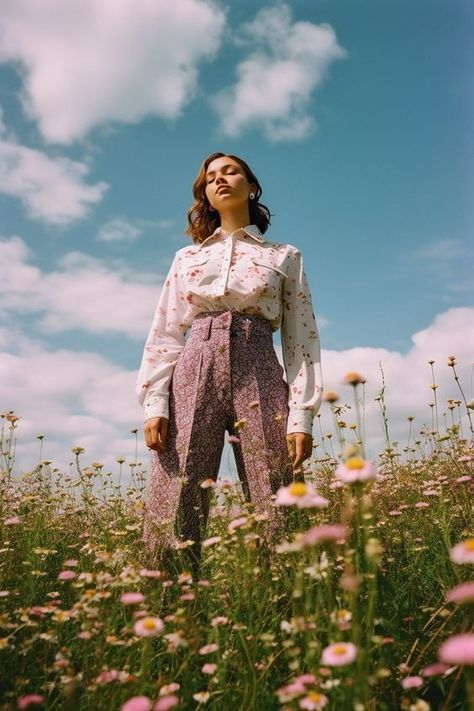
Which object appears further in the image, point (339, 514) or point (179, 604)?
point (339, 514)

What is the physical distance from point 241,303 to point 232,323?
5.1 inches

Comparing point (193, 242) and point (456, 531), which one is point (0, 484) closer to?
point (193, 242)

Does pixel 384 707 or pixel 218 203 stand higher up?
pixel 218 203

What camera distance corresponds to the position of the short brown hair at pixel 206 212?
380cm

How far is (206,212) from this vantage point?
3.83m

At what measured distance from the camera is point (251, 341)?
10.0 feet

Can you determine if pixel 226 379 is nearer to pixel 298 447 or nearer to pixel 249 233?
pixel 298 447

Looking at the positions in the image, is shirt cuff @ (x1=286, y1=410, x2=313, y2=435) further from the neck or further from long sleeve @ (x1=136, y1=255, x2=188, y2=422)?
the neck

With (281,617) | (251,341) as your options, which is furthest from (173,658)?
(251,341)

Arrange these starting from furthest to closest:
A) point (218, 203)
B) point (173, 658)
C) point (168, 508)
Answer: point (218, 203) < point (168, 508) < point (173, 658)

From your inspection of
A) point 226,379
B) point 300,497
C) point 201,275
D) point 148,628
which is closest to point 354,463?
point 300,497

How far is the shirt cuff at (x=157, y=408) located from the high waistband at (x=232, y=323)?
42cm

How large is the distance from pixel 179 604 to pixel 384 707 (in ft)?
3.05

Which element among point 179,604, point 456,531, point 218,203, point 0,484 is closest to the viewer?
point 179,604
